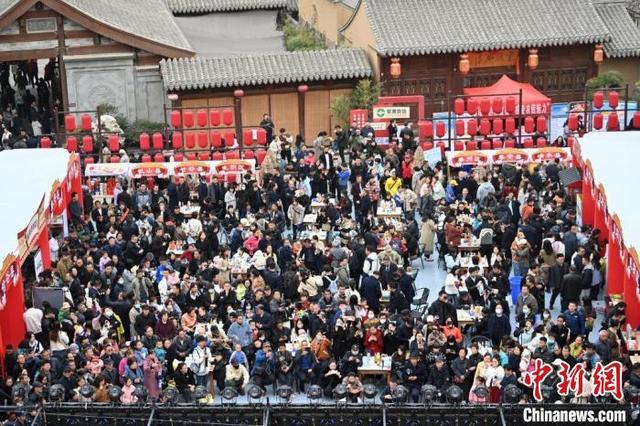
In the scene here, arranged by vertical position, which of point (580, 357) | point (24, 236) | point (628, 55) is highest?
point (628, 55)

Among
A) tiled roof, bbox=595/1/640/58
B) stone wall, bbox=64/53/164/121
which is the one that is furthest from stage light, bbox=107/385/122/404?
tiled roof, bbox=595/1/640/58

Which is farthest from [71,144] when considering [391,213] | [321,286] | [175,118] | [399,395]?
[399,395]

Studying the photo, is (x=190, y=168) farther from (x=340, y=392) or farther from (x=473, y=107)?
(x=340, y=392)

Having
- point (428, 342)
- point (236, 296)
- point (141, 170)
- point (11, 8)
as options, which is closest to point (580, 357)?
point (428, 342)

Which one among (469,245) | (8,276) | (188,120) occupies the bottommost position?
(469,245)

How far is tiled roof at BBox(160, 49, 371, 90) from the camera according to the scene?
45438mm

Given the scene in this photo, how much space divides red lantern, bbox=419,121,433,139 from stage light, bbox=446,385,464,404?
614 inches

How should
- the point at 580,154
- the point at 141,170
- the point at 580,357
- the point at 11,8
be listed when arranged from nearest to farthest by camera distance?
1. the point at 580,357
2. the point at 580,154
3. the point at 141,170
4. the point at 11,8

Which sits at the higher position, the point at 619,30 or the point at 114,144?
the point at 619,30

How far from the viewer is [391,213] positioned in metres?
36.8

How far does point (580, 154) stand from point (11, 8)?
18396 millimetres

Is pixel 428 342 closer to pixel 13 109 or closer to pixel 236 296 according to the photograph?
pixel 236 296

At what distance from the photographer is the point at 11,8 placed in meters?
44.6

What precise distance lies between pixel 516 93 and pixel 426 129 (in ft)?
11.9
